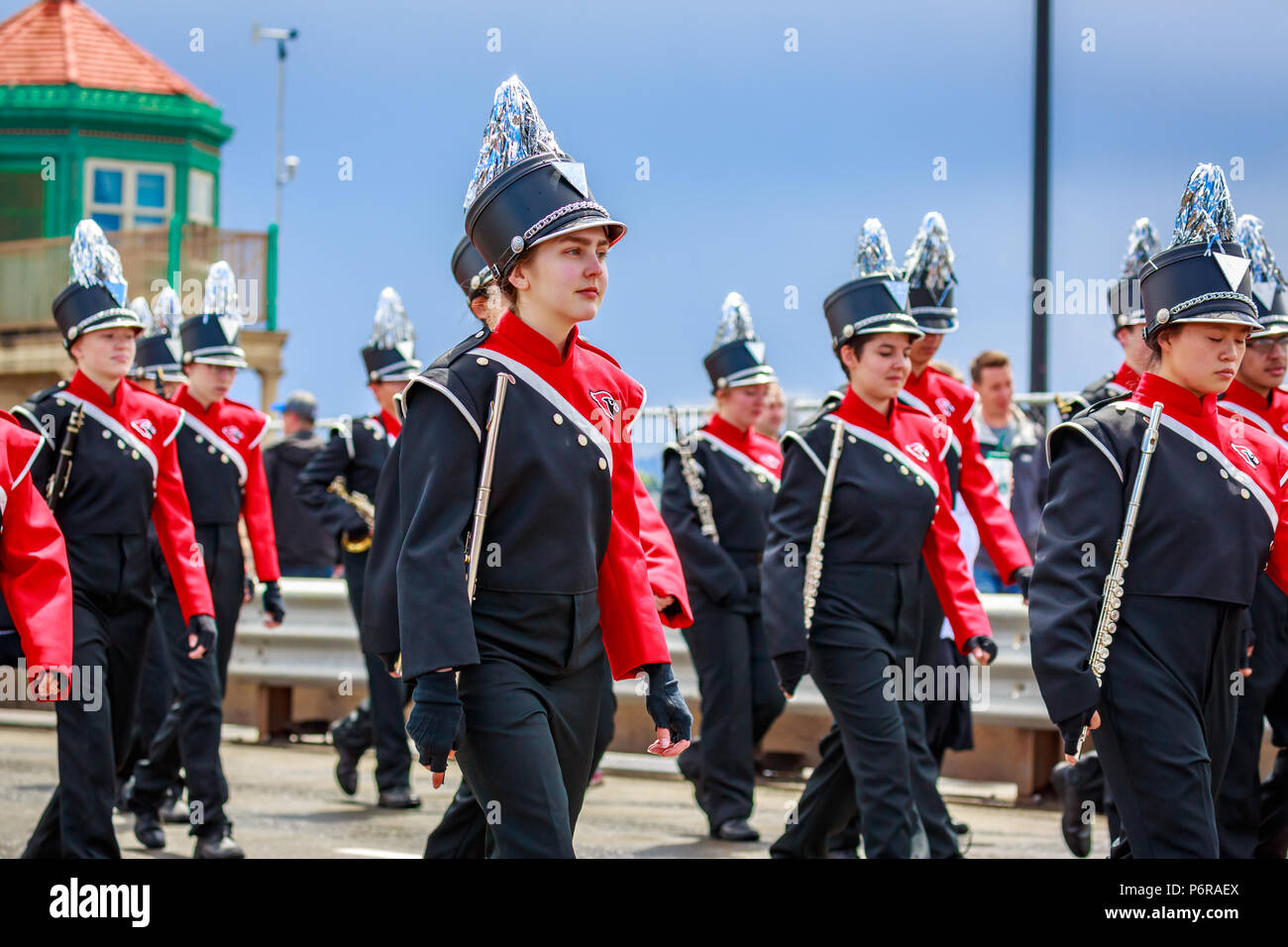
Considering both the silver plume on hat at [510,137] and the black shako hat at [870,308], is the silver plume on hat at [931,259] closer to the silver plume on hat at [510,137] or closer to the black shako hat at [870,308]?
the black shako hat at [870,308]

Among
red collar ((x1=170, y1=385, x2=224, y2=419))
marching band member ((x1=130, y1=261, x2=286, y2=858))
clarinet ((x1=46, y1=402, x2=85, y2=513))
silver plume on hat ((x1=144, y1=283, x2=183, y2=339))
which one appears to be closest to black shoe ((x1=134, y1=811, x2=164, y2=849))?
marching band member ((x1=130, y1=261, x2=286, y2=858))

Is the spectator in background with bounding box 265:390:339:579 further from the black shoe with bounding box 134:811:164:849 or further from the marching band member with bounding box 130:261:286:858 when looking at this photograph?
the black shoe with bounding box 134:811:164:849

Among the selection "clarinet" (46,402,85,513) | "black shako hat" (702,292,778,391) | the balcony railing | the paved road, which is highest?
the balcony railing

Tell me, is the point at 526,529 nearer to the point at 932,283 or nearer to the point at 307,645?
the point at 932,283

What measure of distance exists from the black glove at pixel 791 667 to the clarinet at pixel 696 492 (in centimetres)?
259

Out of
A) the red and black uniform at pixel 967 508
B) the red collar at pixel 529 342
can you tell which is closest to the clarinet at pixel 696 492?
the red and black uniform at pixel 967 508

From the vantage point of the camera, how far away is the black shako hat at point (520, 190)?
5.29 metres

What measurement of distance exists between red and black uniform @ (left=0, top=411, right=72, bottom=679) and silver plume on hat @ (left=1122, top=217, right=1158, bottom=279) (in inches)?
198

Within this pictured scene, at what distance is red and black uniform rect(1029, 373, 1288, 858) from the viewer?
5.60m

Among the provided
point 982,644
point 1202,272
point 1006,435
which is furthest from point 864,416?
point 1006,435

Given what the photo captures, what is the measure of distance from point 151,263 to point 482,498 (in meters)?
22.1
